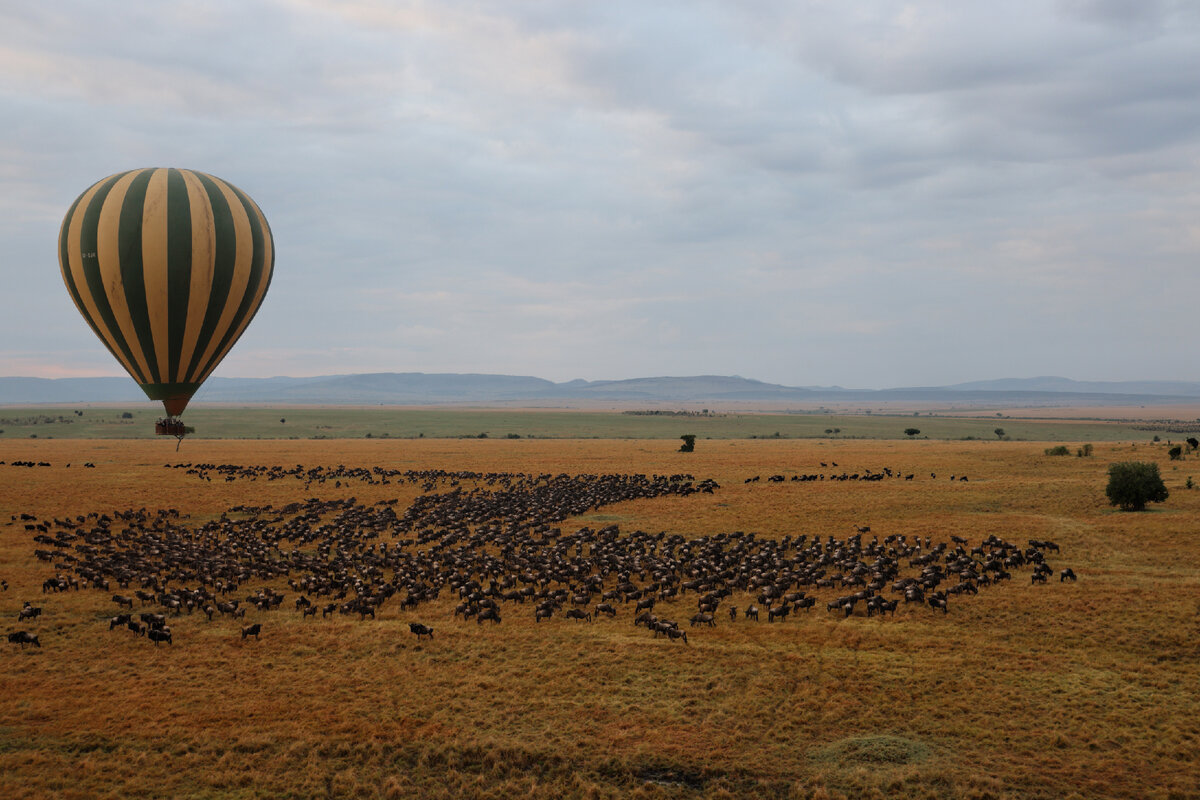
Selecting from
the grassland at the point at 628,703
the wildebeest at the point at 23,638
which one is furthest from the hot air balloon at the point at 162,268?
the wildebeest at the point at 23,638

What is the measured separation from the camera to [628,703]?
16.5 m

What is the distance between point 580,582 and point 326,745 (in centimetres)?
1251

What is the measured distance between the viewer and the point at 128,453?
78438 millimetres

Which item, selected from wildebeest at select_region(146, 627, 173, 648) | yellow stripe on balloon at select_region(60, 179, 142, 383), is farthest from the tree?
yellow stripe on balloon at select_region(60, 179, 142, 383)

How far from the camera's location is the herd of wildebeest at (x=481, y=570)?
910 inches

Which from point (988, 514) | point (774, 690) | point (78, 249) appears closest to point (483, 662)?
point (774, 690)

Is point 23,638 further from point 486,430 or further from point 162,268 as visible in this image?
point 486,430

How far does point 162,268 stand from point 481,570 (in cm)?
1813

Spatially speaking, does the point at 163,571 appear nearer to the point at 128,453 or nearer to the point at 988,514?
the point at 988,514

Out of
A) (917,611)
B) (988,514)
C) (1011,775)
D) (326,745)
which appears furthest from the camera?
(988,514)

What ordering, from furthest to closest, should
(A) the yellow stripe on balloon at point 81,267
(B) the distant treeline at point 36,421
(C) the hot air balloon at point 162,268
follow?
1. (B) the distant treeline at point 36,421
2. (A) the yellow stripe on balloon at point 81,267
3. (C) the hot air balloon at point 162,268

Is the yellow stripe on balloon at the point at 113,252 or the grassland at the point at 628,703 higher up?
the yellow stripe on balloon at the point at 113,252

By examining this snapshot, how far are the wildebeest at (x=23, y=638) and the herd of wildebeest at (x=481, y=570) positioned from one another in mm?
52

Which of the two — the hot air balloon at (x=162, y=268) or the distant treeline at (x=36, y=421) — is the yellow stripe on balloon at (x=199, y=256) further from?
the distant treeline at (x=36, y=421)
